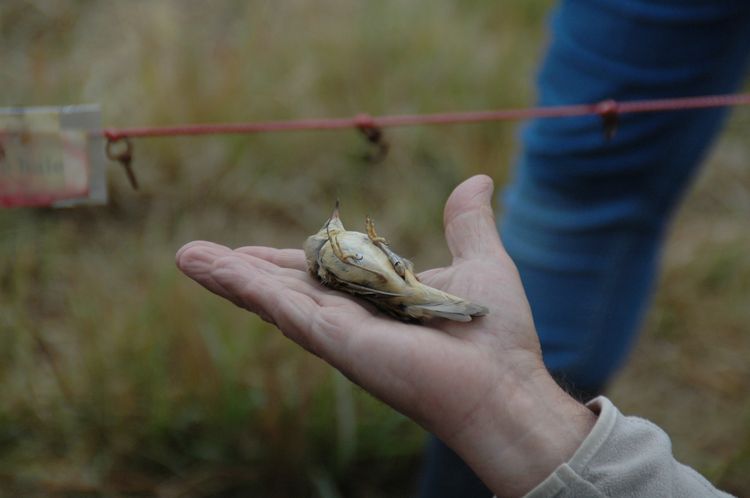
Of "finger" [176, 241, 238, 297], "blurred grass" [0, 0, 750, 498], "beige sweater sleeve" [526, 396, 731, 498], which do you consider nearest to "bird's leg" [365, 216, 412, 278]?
"finger" [176, 241, 238, 297]

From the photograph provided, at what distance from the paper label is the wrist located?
887 mm

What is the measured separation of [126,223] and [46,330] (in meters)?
0.61

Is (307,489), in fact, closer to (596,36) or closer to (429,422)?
(429,422)

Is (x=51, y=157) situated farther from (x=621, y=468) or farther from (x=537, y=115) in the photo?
(x=621, y=468)

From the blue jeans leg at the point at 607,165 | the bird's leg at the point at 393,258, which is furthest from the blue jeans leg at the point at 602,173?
the bird's leg at the point at 393,258

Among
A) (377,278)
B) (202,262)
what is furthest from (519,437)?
(202,262)

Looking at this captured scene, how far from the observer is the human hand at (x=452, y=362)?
1.09 meters

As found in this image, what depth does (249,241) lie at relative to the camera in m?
2.82

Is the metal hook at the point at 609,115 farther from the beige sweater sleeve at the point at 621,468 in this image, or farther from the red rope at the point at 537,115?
the beige sweater sleeve at the point at 621,468

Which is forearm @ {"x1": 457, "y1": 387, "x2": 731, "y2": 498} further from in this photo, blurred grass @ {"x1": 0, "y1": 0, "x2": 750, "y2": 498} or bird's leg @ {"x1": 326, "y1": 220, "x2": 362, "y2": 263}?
blurred grass @ {"x1": 0, "y1": 0, "x2": 750, "y2": 498}

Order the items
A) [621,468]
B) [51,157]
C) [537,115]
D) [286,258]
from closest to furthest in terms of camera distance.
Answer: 1. [621,468]
2. [286,258]
3. [51,157]
4. [537,115]

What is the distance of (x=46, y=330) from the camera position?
2.38 meters

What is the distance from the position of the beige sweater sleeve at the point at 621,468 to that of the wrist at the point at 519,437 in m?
0.03

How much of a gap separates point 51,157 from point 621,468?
114 centimetres
